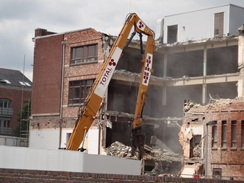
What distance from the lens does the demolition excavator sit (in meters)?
36.5

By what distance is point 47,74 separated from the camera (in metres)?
57.9

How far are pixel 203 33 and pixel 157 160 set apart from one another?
15.2 meters

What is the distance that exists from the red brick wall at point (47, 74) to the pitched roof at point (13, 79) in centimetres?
2341

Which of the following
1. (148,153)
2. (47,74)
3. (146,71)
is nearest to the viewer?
(146,71)

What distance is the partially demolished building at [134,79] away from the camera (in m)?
53.6

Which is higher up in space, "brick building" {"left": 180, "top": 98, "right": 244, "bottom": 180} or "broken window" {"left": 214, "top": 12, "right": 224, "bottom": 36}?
"broken window" {"left": 214, "top": 12, "right": 224, "bottom": 36}

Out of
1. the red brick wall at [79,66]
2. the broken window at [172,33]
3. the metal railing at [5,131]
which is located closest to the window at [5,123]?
the metal railing at [5,131]

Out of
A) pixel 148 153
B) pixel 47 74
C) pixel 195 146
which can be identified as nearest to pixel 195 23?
pixel 47 74

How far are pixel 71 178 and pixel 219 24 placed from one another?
40180 millimetres

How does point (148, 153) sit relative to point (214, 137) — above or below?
below

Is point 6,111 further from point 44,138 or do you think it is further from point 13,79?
point 44,138

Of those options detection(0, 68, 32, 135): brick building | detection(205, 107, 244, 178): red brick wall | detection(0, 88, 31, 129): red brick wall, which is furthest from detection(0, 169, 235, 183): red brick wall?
detection(0, 88, 31, 129): red brick wall

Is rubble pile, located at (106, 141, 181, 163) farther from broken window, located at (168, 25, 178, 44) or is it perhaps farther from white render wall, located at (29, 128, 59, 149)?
broken window, located at (168, 25, 178, 44)

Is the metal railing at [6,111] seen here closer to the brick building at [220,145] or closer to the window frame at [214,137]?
the brick building at [220,145]
